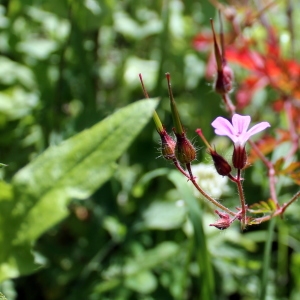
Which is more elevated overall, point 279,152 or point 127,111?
point 127,111

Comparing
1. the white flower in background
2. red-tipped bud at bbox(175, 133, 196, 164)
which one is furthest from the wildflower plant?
the white flower in background

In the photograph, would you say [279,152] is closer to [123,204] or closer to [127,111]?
[123,204]

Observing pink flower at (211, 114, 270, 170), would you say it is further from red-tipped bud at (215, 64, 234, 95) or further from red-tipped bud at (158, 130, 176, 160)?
red-tipped bud at (215, 64, 234, 95)

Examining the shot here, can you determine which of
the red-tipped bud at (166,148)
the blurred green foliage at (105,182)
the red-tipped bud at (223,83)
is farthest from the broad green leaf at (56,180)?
the red-tipped bud at (166,148)

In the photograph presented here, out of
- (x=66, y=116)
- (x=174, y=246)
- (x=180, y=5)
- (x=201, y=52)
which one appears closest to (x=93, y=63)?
→ (x=66, y=116)

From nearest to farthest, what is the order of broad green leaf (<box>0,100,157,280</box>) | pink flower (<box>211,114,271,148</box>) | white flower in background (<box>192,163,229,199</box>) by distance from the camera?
pink flower (<box>211,114,271,148</box>), broad green leaf (<box>0,100,157,280</box>), white flower in background (<box>192,163,229,199</box>)

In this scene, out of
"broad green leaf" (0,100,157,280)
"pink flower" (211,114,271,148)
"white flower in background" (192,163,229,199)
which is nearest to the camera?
"pink flower" (211,114,271,148)

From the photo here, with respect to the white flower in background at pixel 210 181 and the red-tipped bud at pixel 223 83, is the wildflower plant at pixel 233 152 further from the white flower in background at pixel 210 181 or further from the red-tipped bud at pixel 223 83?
the white flower in background at pixel 210 181

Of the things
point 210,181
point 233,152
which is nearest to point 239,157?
point 233,152
